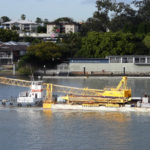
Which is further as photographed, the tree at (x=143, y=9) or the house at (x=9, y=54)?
the tree at (x=143, y=9)

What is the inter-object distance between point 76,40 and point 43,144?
6109 centimetres

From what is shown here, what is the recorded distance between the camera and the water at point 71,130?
26891mm

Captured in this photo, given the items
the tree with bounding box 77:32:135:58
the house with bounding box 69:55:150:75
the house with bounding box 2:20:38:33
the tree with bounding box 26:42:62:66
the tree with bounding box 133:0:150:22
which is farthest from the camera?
the house with bounding box 2:20:38:33

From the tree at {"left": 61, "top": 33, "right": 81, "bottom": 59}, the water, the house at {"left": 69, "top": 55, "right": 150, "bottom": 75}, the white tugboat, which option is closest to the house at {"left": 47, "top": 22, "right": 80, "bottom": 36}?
the tree at {"left": 61, "top": 33, "right": 81, "bottom": 59}

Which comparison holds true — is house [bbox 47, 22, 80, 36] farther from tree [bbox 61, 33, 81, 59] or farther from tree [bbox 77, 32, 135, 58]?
tree [bbox 77, 32, 135, 58]

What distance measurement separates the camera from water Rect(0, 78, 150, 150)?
88.2ft

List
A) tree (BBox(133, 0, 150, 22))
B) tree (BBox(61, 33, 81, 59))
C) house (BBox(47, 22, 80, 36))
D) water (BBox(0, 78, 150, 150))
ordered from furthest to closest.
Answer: house (BBox(47, 22, 80, 36)) < tree (BBox(133, 0, 150, 22)) < tree (BBox(61, 33, 81, 59)) < water (BBox(0, 78, 150, 150))

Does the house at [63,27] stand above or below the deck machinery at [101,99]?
above

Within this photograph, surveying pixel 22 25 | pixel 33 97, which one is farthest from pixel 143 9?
pixel 33 97

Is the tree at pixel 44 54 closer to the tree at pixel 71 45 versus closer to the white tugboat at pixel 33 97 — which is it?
the tree at pixel 71 45

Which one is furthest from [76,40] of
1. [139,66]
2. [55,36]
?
[55,36]

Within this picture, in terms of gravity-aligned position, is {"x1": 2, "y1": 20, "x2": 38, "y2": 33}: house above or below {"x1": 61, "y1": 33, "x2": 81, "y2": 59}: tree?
above

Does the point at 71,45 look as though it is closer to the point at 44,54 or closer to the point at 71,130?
the point at 44,54

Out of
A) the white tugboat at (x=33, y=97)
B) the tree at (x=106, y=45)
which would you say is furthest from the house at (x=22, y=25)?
the white tugboat at (x=33, y=97)
